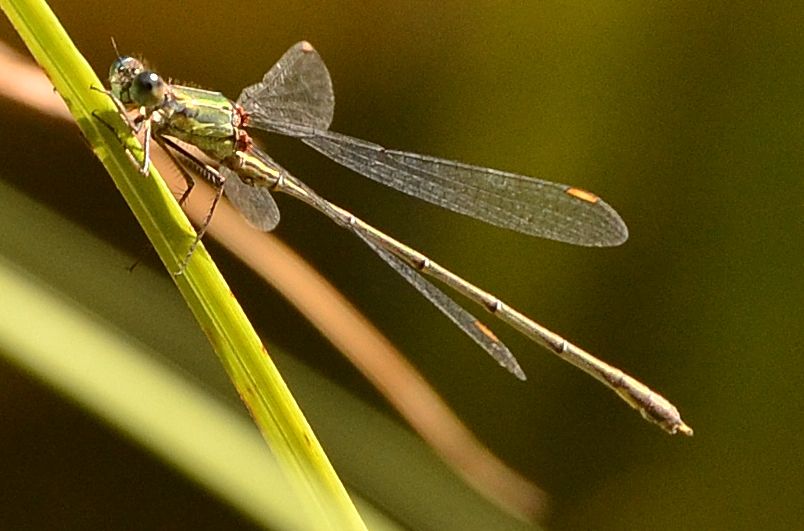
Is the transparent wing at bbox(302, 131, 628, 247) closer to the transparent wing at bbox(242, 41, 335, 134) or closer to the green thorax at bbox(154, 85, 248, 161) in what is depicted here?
the transparent wing at bbox(242, 41, 335, 134)

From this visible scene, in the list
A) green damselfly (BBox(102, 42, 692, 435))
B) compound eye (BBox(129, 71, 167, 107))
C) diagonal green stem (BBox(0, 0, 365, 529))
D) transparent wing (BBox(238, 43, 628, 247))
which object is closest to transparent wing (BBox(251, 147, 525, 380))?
green damselfly (BBox(102, 42, 692, 435))

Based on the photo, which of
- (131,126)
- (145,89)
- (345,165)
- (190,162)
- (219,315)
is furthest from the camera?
(345,165)

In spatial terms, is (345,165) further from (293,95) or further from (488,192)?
(488,192)

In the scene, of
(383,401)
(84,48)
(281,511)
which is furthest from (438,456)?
(84,48)

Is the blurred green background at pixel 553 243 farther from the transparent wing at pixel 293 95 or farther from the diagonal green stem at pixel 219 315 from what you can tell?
the diagonal green stem at pixel 219 315

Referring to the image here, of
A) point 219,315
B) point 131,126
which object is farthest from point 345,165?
point 219,315

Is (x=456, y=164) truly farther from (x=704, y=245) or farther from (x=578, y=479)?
(x=578, y=479)
